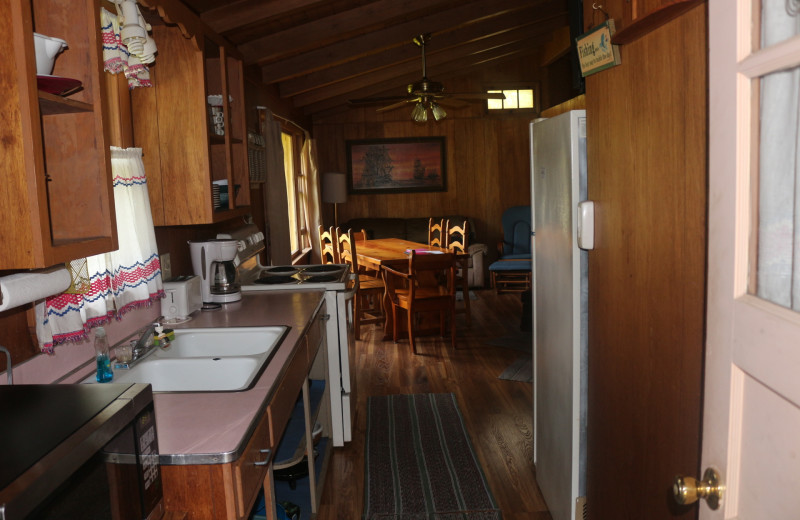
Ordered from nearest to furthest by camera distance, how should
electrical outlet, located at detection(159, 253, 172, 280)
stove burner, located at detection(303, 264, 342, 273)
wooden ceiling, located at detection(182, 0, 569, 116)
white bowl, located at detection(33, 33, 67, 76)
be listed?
1. white bowl, located at detection(33, 33, 67, 76)
2. electrical outlet, located at detection(159, 253, 172, 280)
3. wooden ceiling, located at detection(182, 0, 569, 116)
4. stove burner, located at detection(303, 264, 342, 273)

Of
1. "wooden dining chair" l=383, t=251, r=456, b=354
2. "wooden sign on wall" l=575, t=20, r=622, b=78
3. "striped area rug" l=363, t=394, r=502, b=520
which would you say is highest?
"wooden sign on wall" l=575, t=20, r=622, b=78

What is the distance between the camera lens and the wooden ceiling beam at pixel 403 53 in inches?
226

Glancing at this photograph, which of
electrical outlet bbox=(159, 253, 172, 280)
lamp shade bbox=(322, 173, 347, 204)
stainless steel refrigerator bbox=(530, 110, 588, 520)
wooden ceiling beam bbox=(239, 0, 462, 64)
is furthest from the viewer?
lamp shade bbox=(322, 173, 347, 204)

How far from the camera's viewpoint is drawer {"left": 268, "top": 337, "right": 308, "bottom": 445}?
1.79 m

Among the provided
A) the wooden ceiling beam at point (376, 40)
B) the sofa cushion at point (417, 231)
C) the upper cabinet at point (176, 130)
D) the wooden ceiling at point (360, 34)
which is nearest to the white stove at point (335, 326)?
the upper cabinet at point (176, 130)

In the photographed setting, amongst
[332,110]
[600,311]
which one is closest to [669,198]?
[600,311]

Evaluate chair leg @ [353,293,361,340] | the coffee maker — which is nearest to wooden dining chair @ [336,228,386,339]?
chair leg @ [353,293,361,340]

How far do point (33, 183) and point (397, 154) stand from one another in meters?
7.42

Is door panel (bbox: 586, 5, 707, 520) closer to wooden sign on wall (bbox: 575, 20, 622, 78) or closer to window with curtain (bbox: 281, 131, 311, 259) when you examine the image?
wooden sign on wall (bbox: 575, 20, 622, 78)

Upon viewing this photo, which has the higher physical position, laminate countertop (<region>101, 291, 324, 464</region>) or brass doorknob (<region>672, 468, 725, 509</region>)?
brass doorknob (<region>672, 468, 725, 509</region>)

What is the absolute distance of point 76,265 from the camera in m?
1.64

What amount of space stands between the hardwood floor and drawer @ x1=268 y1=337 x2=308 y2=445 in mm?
809

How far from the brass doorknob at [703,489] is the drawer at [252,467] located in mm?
879

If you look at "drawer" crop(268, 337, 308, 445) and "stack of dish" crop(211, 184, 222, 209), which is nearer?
"drawer" crop(268, 337, 308, 445)
